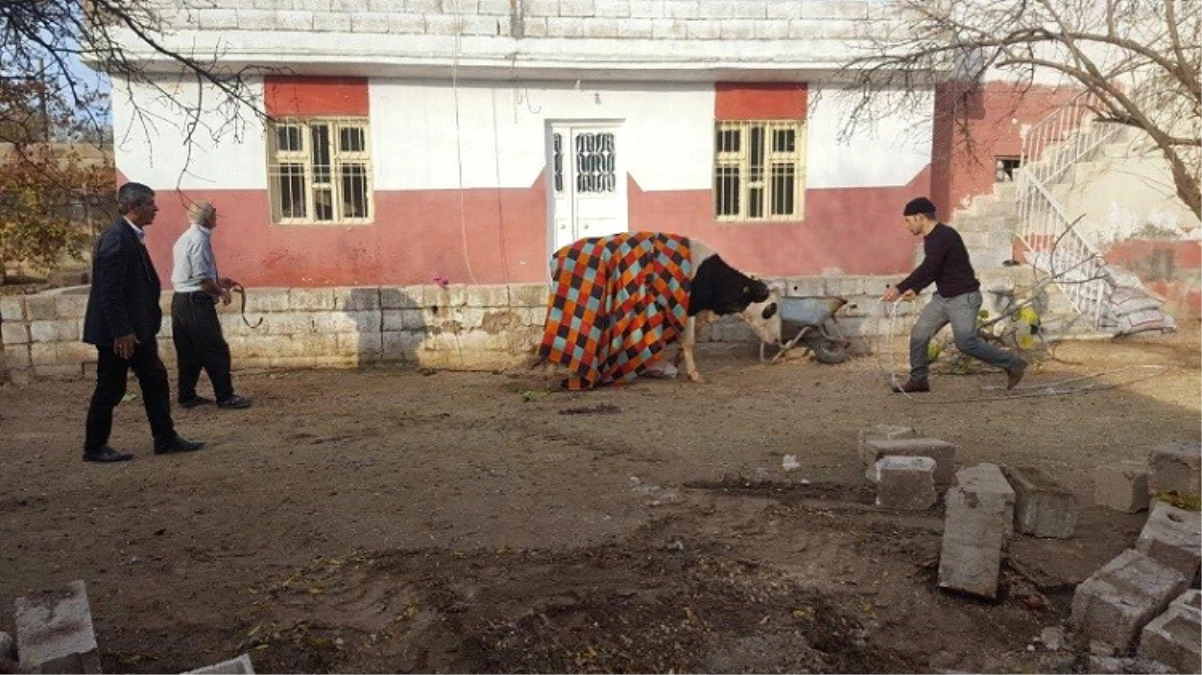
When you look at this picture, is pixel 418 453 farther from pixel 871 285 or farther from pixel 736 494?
pixel 871 285

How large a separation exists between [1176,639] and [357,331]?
24.3 ft

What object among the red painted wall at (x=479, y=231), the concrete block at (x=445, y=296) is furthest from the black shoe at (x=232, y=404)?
the red painted wall at (x=479, y=231)

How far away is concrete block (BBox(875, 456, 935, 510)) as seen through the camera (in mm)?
4504

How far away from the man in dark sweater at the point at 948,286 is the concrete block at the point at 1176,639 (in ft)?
13.3

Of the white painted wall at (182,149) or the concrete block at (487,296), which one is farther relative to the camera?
the white painted wall at (182,149)

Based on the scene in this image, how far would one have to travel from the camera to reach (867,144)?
12.6 metres

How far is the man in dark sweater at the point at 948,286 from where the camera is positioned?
7.05 metres

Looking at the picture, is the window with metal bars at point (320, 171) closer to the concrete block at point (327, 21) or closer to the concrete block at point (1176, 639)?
the concrete block at point (327, 21)

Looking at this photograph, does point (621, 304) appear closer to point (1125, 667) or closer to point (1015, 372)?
point (1015, 372)

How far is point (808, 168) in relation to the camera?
12.6 meters

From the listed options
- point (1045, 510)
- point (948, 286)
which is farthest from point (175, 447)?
point (948, 286)

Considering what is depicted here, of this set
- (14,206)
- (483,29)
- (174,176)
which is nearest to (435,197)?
(483,29)

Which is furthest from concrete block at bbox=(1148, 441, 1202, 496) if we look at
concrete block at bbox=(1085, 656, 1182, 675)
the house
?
the house

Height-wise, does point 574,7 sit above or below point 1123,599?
above
